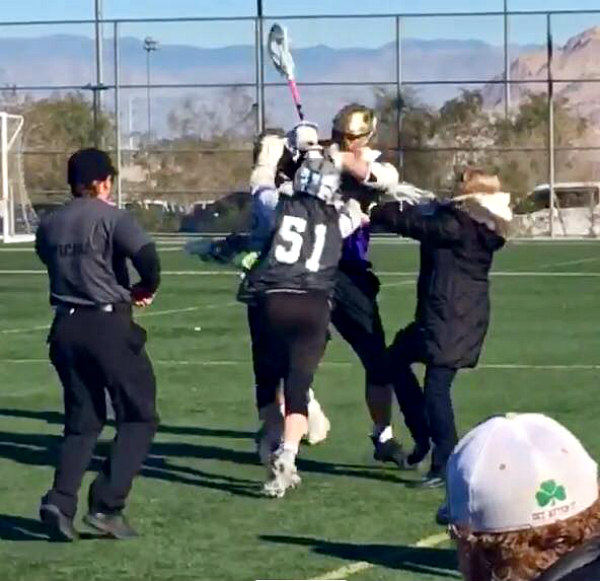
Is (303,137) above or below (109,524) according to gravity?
above

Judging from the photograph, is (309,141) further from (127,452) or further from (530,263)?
(530,263)

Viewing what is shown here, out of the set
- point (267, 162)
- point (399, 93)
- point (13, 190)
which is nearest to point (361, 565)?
point (267, 162)

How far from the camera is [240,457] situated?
37.8 feet

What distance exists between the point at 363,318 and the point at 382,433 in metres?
0.62

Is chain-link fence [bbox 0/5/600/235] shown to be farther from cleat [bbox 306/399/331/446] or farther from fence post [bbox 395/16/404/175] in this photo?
cleat [bbox 306/399/331/446]

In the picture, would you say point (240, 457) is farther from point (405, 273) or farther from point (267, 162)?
point (405, 273)

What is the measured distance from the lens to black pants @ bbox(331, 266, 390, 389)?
10.9m

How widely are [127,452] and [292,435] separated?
1.14 m

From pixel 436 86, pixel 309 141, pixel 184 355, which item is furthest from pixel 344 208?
pixel 436 86

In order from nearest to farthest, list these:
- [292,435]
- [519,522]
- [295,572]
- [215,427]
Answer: [519,522], [295,572], [292,435], [215,427]

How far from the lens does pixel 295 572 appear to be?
27.6 feet

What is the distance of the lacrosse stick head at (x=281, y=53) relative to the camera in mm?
12898

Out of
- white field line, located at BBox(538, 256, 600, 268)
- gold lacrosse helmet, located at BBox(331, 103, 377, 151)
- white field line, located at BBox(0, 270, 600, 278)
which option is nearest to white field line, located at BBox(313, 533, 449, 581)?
gold lacrosse helmet, located at BBox(331, 103, 377, 151)

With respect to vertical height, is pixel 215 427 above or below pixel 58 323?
below
